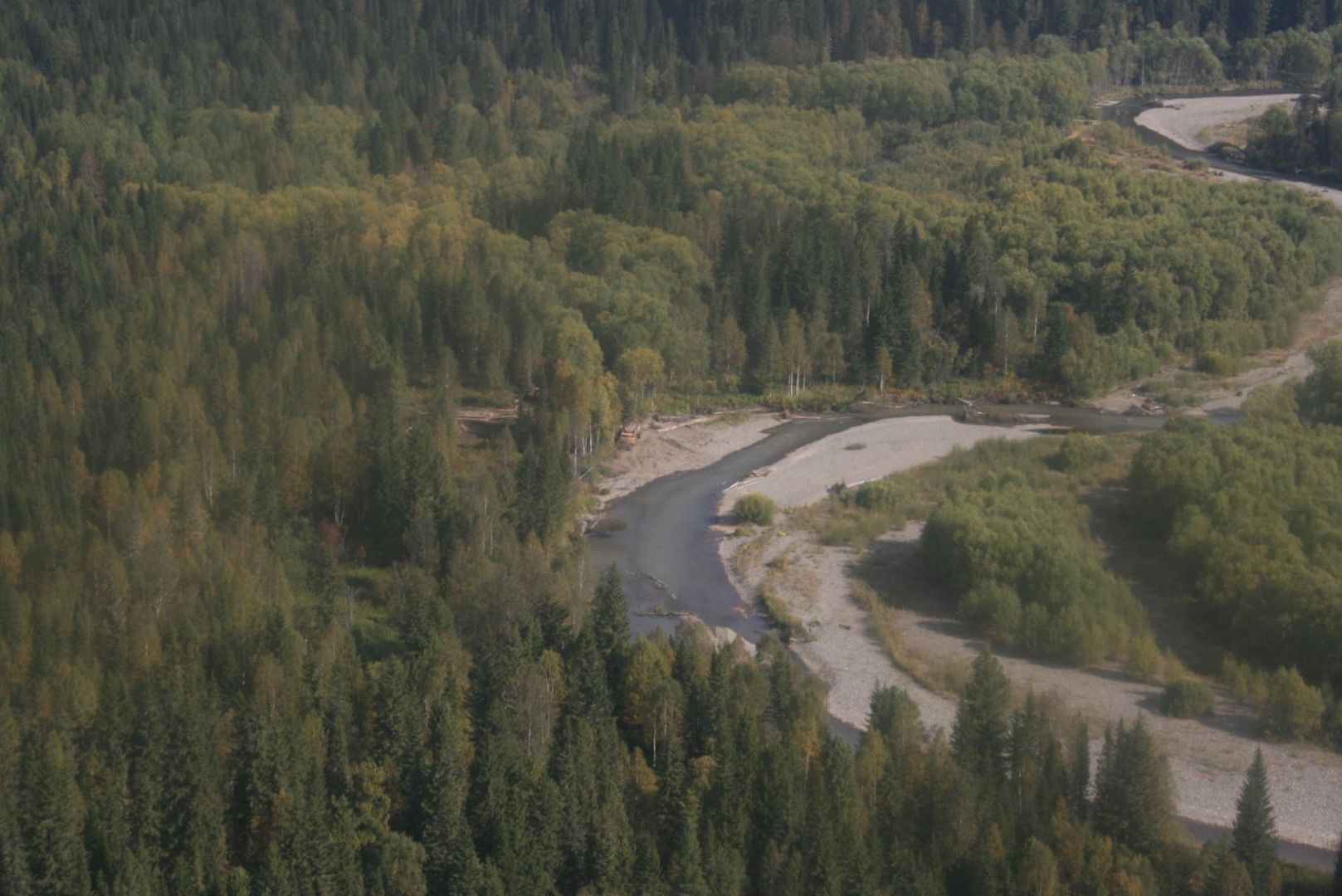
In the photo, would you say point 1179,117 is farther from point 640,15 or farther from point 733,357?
point 733,357

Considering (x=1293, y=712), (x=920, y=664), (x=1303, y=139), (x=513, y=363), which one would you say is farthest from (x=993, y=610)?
(x=1303, y=139)

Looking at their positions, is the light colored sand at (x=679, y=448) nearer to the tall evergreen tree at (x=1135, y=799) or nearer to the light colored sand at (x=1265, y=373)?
the light colored sand at (x=1265, y=373)

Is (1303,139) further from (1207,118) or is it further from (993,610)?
(993,610)

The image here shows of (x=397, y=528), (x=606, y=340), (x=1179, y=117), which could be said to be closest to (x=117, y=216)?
(x=606, y=340)

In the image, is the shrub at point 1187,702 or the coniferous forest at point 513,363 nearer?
the coniferous forest at point 513,363

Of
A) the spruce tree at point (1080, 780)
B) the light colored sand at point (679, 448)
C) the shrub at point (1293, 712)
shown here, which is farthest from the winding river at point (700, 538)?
the shrub at point (1293, 712)

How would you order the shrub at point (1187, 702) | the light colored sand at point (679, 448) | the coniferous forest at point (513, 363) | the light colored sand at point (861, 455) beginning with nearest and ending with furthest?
the coniferous forest at point (513, 363), the shrub at point (1187, 702), the light colored sand at point (861, 455), the light colored sand at point (679, 448)

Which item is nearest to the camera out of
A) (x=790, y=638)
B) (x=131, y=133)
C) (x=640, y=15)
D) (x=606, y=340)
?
(x=790, y=638)

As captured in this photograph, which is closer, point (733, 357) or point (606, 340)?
point (606, 340)
